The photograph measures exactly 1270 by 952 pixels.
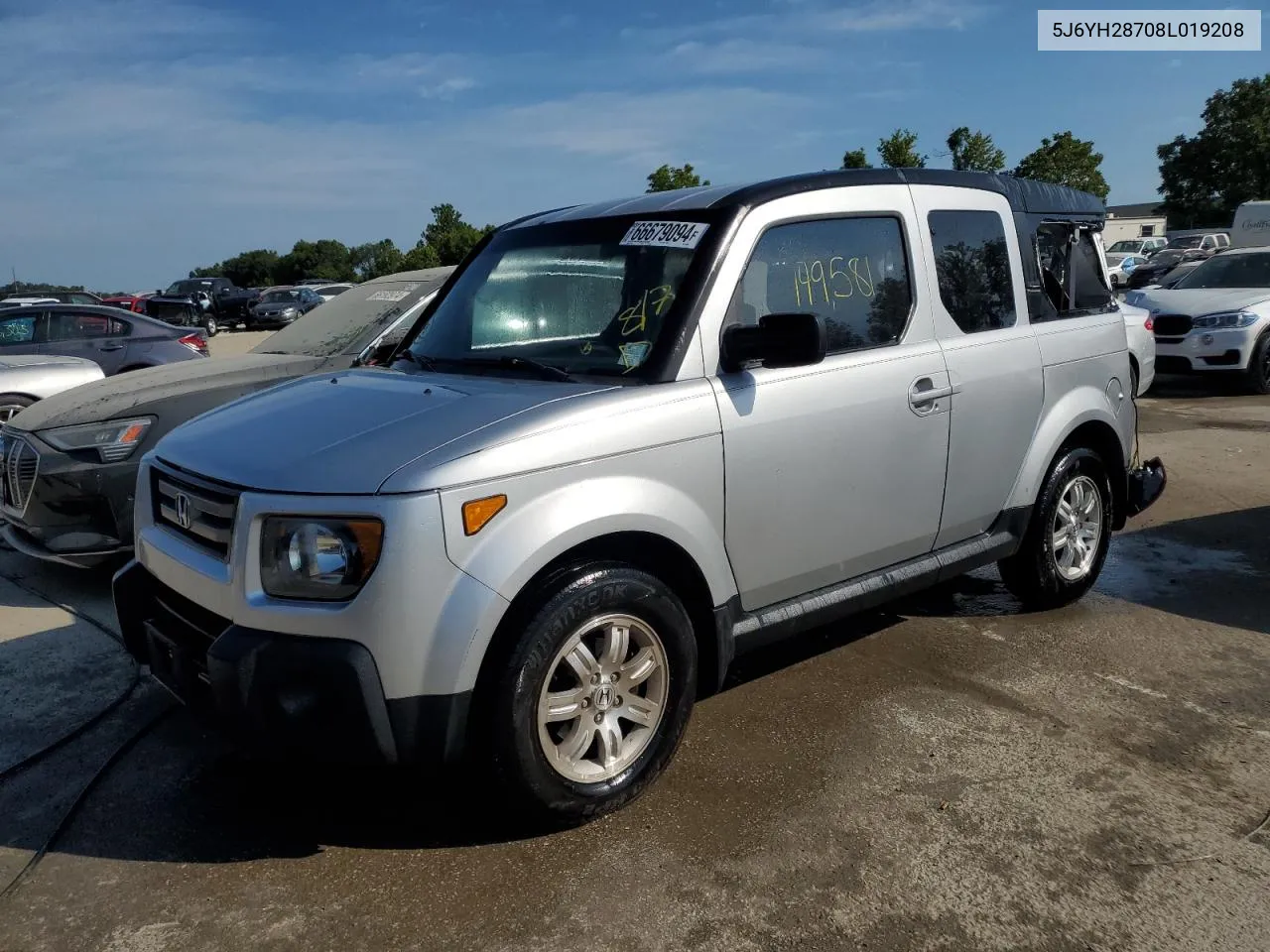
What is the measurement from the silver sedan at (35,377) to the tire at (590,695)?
6.93 meters

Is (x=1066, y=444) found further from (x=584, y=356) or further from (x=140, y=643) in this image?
(x=140, y=643)

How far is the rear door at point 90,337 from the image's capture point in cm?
1020

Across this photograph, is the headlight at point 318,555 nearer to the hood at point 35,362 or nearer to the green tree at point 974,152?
the hood at point 35,362

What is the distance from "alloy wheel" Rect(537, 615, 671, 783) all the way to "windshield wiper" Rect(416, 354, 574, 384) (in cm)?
84

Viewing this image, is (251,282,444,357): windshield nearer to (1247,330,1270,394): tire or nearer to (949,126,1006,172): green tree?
(1247,330,1270,394): tire

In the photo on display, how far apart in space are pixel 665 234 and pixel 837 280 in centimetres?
68

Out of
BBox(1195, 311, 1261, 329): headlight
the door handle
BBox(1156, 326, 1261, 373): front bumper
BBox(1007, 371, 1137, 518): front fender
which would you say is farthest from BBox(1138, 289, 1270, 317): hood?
Answer: the door handle

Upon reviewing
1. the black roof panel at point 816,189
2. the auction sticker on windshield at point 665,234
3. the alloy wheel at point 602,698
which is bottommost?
the alloy wheel at point 602,698

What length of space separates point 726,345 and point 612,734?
1.27 m

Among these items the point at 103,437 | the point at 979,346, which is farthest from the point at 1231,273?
the point at 103,437

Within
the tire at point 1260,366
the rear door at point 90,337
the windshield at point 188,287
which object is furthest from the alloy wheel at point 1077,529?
the windshield at point 188,287

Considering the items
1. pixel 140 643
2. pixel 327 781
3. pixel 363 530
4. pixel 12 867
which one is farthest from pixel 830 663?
pixel 12 867

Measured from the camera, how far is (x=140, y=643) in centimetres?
332

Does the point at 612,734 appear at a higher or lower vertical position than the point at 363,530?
lower
